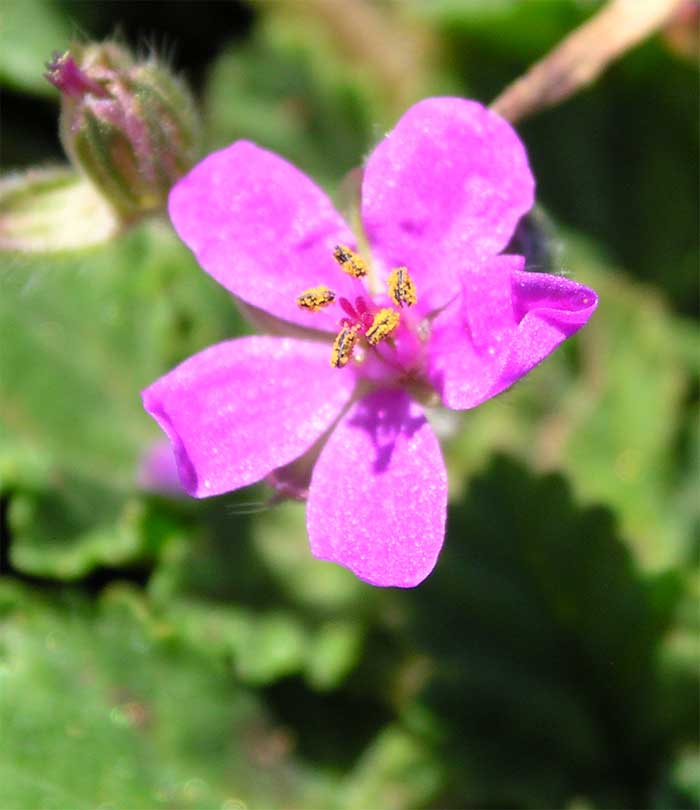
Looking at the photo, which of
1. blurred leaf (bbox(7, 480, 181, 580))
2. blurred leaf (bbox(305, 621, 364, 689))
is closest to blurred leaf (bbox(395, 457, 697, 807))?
blurred leaf (bbox(305, 621, 364, 689))

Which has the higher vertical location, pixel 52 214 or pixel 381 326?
pixel 381 326

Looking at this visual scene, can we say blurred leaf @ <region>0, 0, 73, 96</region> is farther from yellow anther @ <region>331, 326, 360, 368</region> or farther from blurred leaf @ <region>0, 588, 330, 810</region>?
yellow anther @ <region>331, 326, 360, 368</region>

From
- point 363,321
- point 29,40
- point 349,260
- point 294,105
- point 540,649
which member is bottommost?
point 540,649

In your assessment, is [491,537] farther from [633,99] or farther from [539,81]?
[633,99]

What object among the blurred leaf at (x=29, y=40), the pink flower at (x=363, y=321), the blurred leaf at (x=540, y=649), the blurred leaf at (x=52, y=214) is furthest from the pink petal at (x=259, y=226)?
the blurred leaf at (x=29, y=40)

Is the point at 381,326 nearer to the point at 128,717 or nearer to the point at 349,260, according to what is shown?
the point at 349,260

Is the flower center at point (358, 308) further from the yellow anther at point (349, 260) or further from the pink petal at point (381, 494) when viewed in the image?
the pink petal at point (381, 494)

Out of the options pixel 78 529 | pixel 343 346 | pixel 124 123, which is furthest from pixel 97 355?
pixel 343 346
